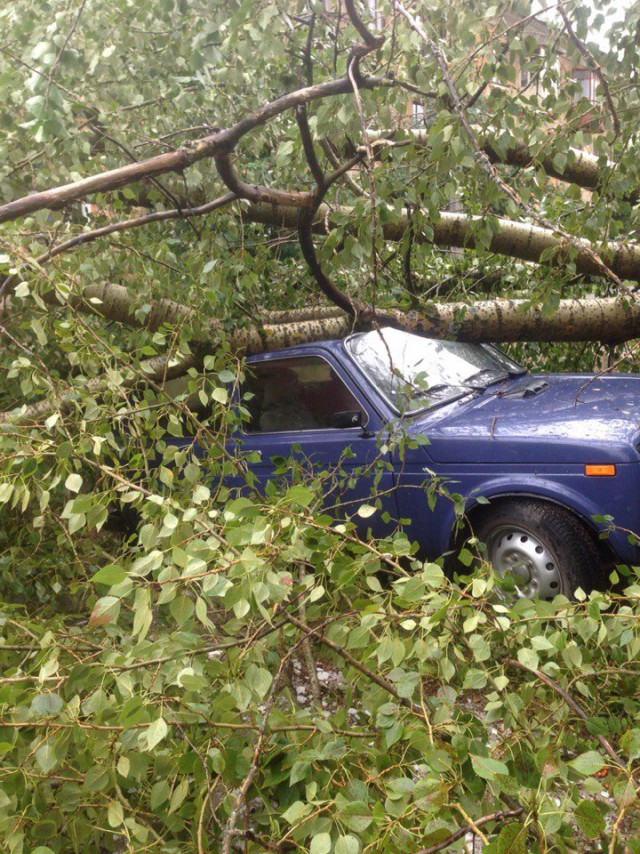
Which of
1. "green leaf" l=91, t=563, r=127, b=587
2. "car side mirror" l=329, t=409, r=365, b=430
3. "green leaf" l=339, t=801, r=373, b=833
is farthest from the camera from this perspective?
"car side mirror" l=329, t=409, r=365, b=430

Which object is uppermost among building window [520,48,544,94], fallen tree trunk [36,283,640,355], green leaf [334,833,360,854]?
building window [520,48,544,94]

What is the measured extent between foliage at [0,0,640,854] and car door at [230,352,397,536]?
0.75 ft

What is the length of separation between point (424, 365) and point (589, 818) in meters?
3.53

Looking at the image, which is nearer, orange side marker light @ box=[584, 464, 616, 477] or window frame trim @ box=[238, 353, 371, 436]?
orange side marker light @ box=[584, 464, 616, 477]

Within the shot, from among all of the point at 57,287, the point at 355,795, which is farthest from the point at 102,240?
the point at 355,795

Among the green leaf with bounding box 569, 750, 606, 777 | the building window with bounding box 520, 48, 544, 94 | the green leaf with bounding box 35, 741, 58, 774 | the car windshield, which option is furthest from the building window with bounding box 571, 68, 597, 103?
the green leaf with bounding box 35, 741, 58, 774

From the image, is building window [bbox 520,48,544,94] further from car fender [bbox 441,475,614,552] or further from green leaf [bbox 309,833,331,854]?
green leaf [bbox 309,833,331,854]

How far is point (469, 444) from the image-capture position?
4.06 meters

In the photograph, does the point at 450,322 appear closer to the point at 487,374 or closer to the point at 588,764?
the point at 487,374

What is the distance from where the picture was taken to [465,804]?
145 cm

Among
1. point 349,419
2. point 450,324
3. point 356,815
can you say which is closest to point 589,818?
point 356,815

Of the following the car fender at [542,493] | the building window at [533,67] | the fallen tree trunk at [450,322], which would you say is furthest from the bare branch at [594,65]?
the car fender at [542,493]

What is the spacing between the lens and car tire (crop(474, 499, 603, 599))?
374 cm

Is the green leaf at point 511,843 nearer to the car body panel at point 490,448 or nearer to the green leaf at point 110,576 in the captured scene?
the green leaf at point 110,576
